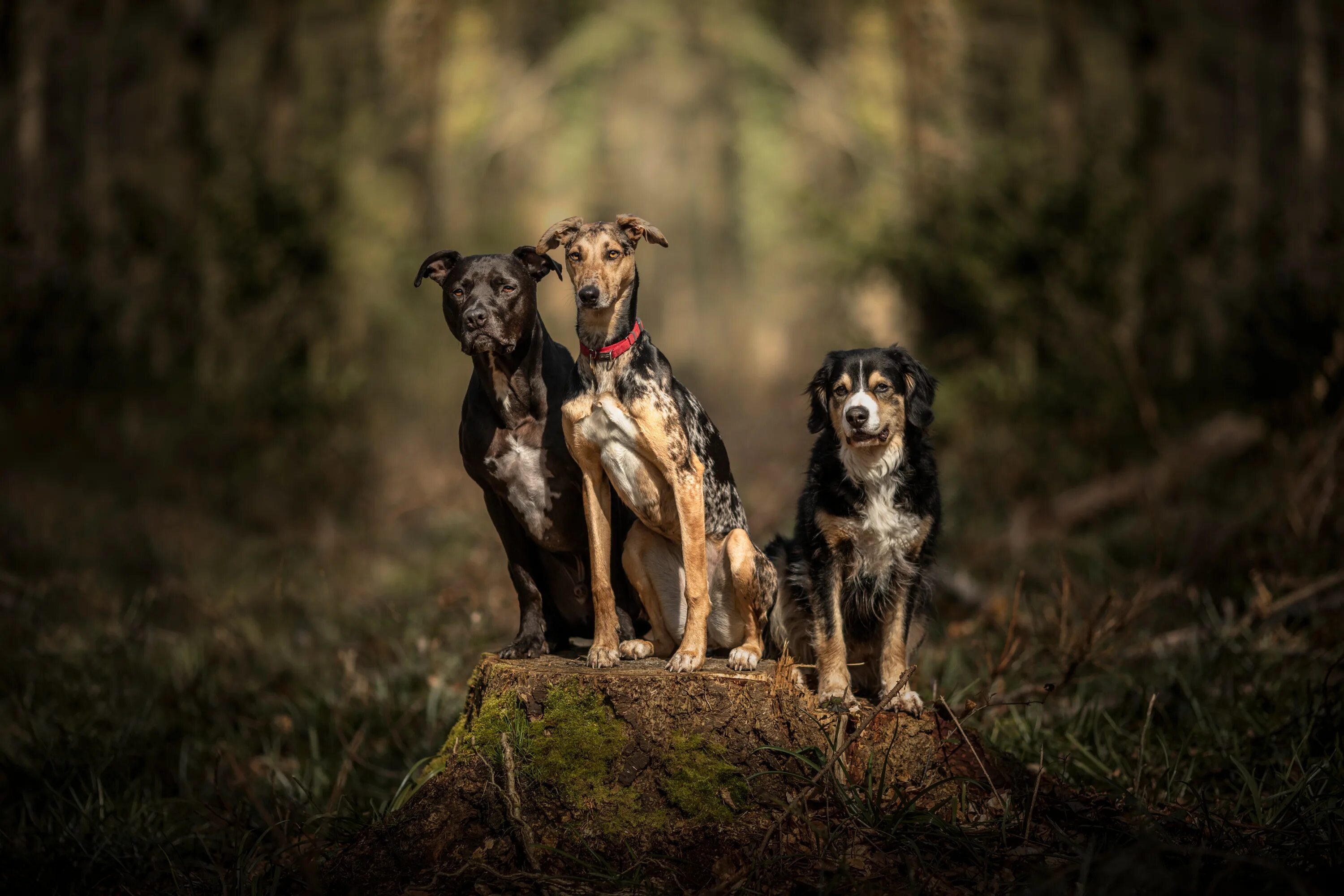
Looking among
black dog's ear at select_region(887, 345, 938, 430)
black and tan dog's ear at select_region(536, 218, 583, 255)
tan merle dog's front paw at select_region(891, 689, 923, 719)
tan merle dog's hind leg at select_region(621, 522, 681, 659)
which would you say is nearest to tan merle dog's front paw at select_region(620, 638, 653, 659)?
tan merle dog's hind leg at select_region(621, 522, 681, 659)

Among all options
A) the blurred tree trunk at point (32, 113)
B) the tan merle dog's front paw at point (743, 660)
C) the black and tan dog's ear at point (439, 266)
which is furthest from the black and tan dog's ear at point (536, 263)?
the blurred tree trunk at point (32, 113)

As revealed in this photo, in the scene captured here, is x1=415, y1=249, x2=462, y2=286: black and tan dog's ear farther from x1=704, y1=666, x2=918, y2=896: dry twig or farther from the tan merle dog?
x1=704, y1=666, x2=918, y2=896: dry twig

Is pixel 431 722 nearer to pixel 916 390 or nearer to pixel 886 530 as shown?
pixel 886 530

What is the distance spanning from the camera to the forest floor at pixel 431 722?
11.3ft

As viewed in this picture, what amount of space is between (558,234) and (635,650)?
1694 millimetres

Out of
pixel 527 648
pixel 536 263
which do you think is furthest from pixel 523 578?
pixel 536 263

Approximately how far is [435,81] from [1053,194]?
13.2 metres

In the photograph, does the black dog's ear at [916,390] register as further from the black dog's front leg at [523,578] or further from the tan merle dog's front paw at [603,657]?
the black dog's front leg at [523,578]

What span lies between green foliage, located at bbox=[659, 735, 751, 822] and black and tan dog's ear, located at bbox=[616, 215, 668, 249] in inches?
73.4

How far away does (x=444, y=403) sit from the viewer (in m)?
15.7

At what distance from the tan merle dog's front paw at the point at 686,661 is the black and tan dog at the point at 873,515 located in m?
0.50

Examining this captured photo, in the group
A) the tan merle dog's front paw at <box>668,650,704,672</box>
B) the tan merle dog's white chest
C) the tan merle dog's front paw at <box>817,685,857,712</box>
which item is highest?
the tan merle dog's white chest

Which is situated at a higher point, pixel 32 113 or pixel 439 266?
pixel 32 113

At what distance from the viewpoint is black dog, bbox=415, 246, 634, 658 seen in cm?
387
